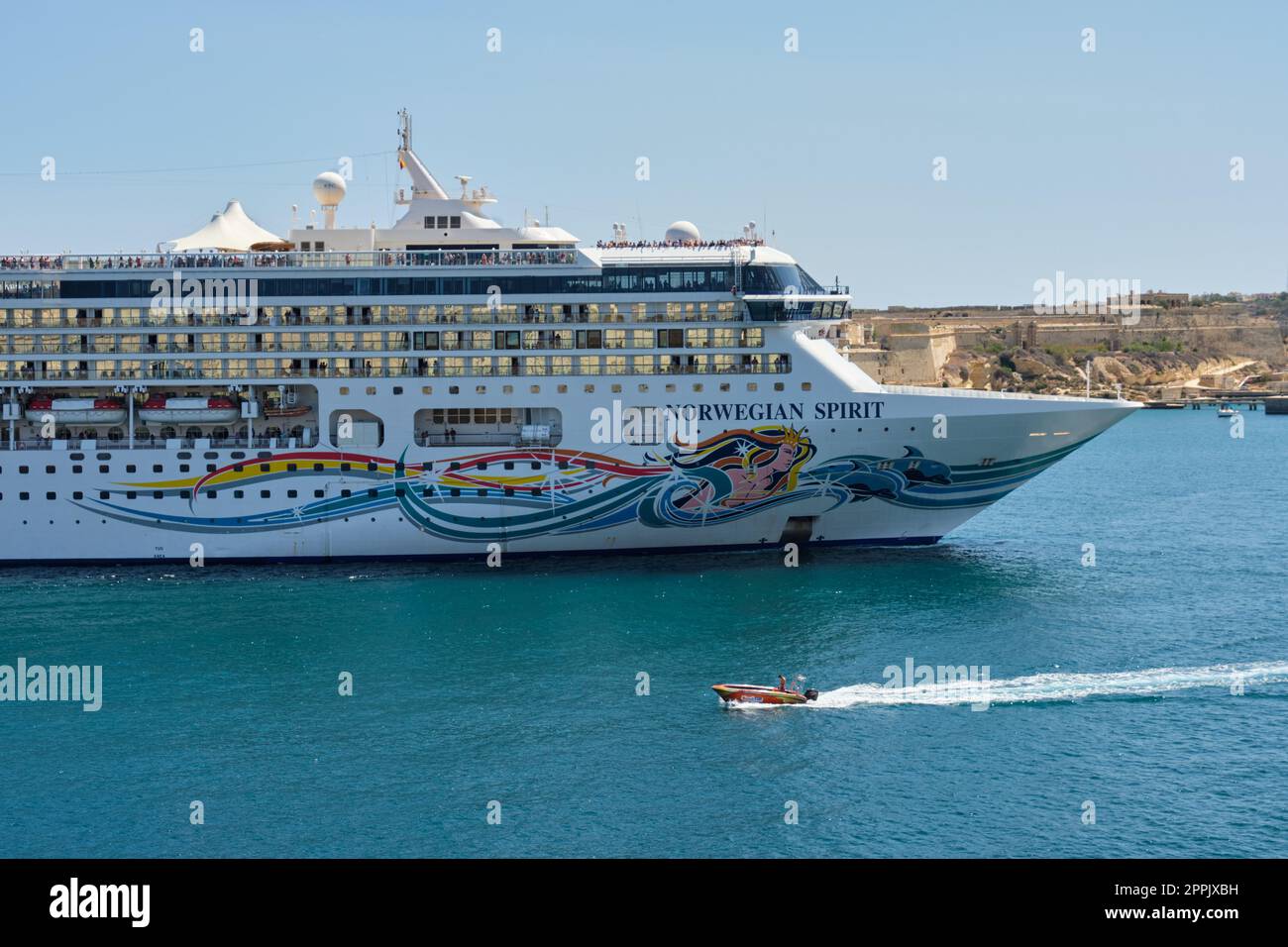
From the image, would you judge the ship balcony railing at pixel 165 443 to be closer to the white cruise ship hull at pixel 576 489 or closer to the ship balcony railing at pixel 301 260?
the white cruise ship hull at pixel 576 489

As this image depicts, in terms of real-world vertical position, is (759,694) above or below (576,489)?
below

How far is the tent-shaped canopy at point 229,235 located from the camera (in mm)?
50000

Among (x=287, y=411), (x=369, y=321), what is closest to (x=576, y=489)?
(x=369, y=321)

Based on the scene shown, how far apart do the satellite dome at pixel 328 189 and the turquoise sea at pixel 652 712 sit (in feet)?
47.3

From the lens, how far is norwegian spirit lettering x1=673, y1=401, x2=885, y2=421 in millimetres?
44781

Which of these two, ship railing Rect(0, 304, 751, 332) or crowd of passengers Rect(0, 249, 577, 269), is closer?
ship railing Rect(0, 304, 751, 332)

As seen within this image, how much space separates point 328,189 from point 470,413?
438 inches

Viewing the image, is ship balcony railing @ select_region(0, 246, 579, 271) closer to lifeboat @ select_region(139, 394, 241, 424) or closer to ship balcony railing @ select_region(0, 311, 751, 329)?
ship balcony railing @ select_region(0, 311, 751, 329)

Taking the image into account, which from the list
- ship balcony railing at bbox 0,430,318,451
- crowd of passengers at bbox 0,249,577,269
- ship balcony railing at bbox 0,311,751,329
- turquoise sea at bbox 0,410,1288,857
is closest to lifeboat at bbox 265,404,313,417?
ship balcony railing at bbox 0,430,318,451

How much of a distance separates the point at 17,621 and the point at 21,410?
11.7 m

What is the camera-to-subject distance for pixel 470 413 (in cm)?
4678

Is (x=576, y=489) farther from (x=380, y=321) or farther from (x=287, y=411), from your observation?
(x=287, y=411)

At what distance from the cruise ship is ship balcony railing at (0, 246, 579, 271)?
103mm

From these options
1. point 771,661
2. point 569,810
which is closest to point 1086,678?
point 771,661
